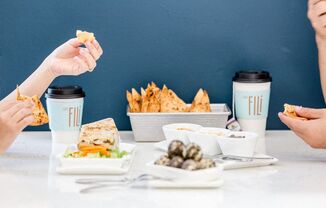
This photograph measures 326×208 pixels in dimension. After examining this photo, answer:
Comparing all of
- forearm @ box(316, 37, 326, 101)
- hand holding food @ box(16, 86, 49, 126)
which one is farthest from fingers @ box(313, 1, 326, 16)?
hand holding food @ box(16, 86, 49, 126)

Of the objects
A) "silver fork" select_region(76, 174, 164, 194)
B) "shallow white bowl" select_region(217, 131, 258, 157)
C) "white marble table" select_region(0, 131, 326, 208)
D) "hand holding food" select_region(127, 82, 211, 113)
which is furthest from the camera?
"hand holding food" select_region(127, 82, 211, 113)

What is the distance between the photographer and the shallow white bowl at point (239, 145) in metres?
1.98

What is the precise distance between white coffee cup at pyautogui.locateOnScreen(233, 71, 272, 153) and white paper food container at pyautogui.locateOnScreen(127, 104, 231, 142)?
93 millimetres

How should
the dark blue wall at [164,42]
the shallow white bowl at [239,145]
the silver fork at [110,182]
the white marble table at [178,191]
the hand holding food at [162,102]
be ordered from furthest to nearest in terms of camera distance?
the dark blue wall at [164,42] → the hand holding food at [162,102] → the shallow white bowl at [239,145] → the silver fork at [110,182] → the white marble table at [178,191]

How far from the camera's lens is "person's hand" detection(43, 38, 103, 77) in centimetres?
218

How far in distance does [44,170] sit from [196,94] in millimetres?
705

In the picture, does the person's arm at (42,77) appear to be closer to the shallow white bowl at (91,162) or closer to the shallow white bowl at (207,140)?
the shallow white bowl at (91,162)

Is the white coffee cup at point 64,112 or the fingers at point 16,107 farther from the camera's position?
the white coffee cup at point 64,112

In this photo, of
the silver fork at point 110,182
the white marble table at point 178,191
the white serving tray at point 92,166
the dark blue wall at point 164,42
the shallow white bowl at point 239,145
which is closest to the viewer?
the white marble table at point 178,191

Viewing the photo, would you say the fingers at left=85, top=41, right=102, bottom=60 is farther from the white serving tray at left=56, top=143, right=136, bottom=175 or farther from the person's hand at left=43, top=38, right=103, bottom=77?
the white serving tray at left=56, top=143, right=136, bottom=175

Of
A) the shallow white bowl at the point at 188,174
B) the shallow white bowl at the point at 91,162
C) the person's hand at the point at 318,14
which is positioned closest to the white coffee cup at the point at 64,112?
the shallow white bowl at the point at 91,162

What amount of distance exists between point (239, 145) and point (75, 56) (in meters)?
0.61

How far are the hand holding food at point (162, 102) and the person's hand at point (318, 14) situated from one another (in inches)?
15.6

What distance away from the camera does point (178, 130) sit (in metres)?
2.11
